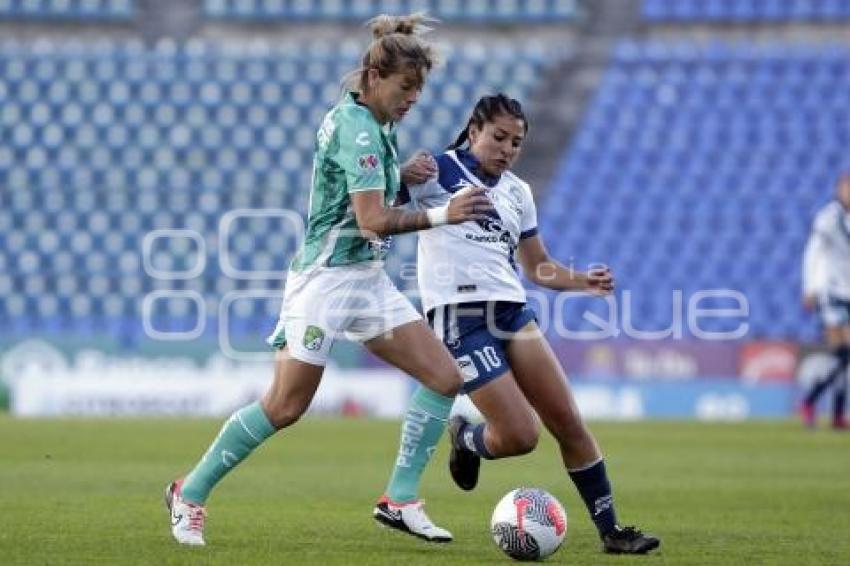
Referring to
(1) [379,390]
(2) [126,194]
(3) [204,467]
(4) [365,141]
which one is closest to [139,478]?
(3) [204,467]

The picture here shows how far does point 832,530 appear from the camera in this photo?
8664 mm

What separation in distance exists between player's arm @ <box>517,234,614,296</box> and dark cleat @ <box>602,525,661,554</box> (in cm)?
113

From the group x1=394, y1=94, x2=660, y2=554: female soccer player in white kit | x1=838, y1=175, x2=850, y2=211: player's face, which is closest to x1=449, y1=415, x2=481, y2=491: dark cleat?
x1=394, y1=94, x2=660, y2=554: female soccer player in white kit

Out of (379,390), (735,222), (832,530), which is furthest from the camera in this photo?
(735,222)

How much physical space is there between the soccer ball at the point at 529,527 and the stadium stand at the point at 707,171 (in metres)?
16.9

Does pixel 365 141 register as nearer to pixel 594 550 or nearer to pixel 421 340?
pixel 421 340

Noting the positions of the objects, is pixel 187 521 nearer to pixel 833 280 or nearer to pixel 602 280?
pixel 602 280

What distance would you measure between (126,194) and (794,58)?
35.9ft

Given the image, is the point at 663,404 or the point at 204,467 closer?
the point at 204,467

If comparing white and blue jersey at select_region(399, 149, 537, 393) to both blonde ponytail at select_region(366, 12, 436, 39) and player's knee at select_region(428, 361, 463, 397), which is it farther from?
blonde ponytail at select_region(366, 12, 436, 39)

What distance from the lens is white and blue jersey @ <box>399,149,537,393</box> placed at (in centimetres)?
794

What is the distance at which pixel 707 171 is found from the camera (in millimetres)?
26500

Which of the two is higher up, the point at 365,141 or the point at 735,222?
the point at 365,141

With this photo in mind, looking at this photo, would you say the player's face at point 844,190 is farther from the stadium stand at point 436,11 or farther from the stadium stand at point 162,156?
the stadium stand at point 436,11
